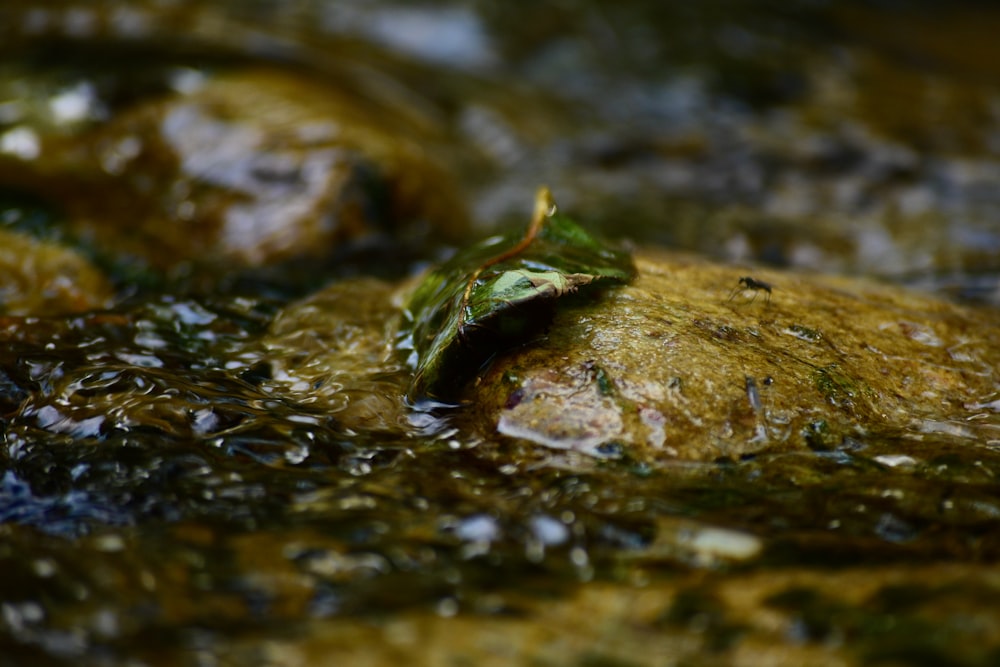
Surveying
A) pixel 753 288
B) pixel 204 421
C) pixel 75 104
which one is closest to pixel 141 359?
pixel 204 421

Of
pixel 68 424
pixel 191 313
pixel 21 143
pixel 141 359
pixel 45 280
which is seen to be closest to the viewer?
pixel 68 424

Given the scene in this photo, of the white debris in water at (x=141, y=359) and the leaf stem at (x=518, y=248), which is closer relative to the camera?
the leaf stem at (x=518, y=248)

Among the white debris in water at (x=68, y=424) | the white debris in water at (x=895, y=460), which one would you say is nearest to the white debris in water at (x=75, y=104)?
the white debris in water at (x=68, y=424)

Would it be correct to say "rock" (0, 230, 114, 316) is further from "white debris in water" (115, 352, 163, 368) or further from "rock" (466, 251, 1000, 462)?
"rock" (466, 251, 1000, 462)

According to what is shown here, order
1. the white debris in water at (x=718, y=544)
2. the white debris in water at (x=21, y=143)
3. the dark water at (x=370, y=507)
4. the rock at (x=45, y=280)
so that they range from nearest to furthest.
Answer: the dark water at (x=370, y=507) → the white debris in water at (x=718, y=544) → the rock at (x=45, y=280) → the white debris in water at (x=21, y=143)

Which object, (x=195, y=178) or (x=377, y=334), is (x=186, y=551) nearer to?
(x=377, y=334)

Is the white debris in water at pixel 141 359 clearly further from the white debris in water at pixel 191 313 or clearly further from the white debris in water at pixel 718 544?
the white debris in water at pixel 718 544

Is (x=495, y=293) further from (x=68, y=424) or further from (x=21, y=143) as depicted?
(x=21, y=143)
